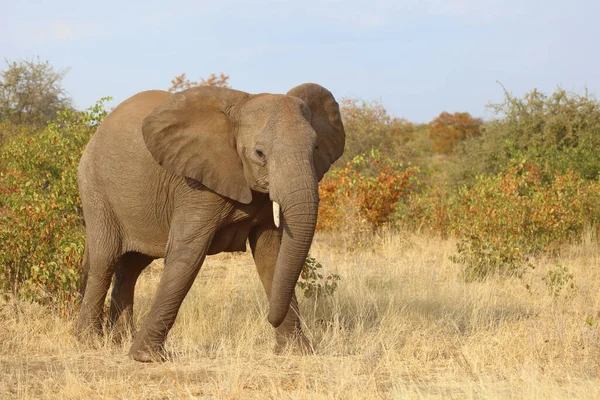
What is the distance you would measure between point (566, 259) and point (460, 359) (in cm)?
588

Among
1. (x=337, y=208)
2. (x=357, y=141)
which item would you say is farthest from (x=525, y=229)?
(x=357, y=141)

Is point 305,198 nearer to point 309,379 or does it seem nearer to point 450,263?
point 309,379

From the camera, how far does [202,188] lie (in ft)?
21.9

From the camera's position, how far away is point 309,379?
239 inches

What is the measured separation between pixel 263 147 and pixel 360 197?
7634 mm

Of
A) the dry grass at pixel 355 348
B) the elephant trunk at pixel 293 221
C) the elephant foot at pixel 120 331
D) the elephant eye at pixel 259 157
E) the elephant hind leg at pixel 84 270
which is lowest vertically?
the elephant foot at pixel 120 331

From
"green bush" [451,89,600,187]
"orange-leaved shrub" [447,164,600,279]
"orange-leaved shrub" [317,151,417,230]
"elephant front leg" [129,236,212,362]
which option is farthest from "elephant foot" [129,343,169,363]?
"green bush" [451,89,600,187]

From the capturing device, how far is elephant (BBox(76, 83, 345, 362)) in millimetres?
6121

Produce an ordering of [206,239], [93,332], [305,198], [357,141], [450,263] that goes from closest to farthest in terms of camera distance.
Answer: [305,198]
[206,239]
[93,332]
[450,263]
[357,141]

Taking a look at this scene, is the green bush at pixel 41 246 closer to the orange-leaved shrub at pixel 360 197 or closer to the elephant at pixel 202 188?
the elephant at pixel 202 188

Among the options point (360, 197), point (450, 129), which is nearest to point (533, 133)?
point (360, 197)

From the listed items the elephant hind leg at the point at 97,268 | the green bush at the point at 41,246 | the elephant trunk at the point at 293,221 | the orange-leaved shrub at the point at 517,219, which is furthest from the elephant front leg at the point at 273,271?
the orange-leaved shrub at the point at 517,219

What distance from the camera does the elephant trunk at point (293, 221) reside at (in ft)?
19.3

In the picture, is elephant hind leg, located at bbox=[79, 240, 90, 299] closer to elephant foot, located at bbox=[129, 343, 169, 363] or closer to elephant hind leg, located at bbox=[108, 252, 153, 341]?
elephant hind leg, located at bbox=[108, 252, 153, 341]
